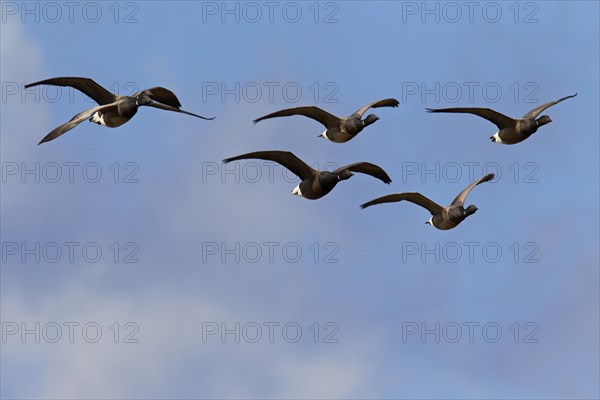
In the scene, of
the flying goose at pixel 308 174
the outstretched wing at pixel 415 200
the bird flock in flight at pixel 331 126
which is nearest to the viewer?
the bird flock in flight at pixel 331 126

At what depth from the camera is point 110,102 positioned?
4659 centimetres

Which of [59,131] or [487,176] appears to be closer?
[59,131]

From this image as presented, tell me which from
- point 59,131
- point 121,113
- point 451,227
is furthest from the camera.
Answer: point 451,227

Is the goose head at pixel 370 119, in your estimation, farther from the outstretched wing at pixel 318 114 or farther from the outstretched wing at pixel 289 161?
the outstretched wing at pixel 289 161

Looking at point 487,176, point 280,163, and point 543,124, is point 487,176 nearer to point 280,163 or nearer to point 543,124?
point 543,124

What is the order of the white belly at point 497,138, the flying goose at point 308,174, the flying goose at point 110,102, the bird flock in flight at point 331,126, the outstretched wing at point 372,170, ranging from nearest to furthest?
the flying goose at point 110,102 < the bird flock in flight at point 331,126 < the flying goose at point 308,174 < the outstretched wing at point 372,170 < the white belly at point 497,138

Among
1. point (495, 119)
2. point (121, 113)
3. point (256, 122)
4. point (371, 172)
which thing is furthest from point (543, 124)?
point (121, 113)

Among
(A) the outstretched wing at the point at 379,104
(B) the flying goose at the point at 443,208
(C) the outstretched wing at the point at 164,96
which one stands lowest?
(B) the flying goose at the point at 443,208

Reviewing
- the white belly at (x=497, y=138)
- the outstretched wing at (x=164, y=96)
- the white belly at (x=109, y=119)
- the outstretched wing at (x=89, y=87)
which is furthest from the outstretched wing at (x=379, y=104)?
the outstretched wing at (x=89, y=87)

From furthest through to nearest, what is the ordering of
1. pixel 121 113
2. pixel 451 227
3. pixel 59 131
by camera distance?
pixel 451 227 → pixel 121 113 → pixel 59 131

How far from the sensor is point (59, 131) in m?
42.7

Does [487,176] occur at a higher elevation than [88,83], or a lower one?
lower

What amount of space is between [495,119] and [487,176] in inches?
73.7

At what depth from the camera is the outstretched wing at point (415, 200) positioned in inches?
1901
